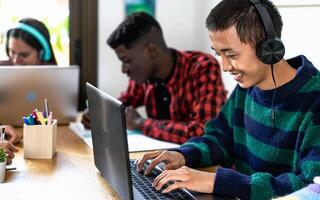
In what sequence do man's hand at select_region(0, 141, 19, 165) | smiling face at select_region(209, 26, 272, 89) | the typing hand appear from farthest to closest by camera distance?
man's hand at select_region(0, 141, 19, 165)
smiling face at select_region(209, 26, 272, 89)
the typing hand

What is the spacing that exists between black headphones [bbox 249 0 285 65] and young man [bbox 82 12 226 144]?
2.51ft

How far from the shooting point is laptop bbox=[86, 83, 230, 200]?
101 cm

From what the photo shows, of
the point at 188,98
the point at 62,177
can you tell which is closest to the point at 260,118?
the point at 62,177

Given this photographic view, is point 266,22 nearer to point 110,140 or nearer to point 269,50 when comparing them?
point 269,50

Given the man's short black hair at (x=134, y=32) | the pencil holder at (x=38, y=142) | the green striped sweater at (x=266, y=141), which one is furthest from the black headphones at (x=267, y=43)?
the man's short black hair at (x=134, y=32)

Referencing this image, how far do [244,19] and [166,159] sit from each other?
0.43m

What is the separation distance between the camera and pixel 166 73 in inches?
85.5

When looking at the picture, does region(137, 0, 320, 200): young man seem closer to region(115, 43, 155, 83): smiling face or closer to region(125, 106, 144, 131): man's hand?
region(125, 106, 144, 131): man's hand

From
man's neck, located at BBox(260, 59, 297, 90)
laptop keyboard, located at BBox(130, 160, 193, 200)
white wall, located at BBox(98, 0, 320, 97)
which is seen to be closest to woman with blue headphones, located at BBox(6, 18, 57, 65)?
white wall, located at BBox(98, 0, 320, 97)

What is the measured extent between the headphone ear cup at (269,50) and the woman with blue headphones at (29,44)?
5.19 feet

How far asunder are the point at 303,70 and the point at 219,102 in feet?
2.42

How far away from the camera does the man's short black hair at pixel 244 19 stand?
121 cm

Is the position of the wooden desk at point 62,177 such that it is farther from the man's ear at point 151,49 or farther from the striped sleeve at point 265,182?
the man's ear at point 151,49

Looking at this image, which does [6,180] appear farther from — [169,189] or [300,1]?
[300,1]
